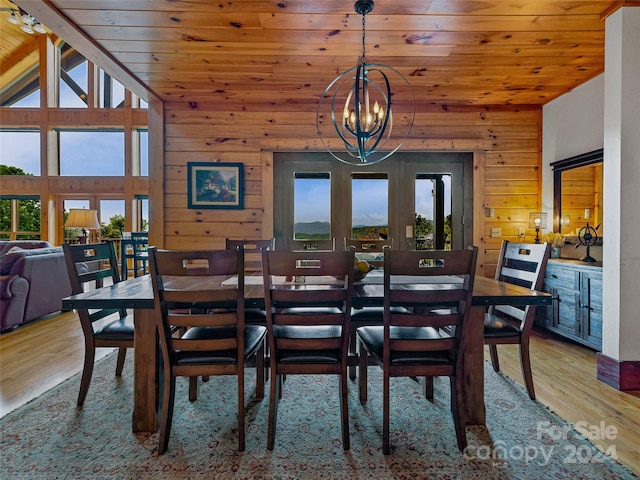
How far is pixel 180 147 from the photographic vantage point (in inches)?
156

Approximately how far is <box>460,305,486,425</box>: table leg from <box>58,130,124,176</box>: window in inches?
339

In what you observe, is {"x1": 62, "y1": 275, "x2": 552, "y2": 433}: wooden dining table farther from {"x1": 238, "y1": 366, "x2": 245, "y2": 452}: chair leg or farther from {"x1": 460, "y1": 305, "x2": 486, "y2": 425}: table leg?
{"x1": 238, "y1": 366, "x2": 245, "y2": 452}: chair leg

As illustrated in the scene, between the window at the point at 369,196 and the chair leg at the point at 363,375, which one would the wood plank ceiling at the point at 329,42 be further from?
the chair leg at the point at 363,375

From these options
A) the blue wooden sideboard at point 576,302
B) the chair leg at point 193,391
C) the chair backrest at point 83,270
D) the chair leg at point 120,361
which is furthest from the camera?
the blue wooden sideboard at point 576,302

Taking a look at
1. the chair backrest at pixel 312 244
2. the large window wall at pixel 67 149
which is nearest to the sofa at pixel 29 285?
the chair backrest at pixel 312 244

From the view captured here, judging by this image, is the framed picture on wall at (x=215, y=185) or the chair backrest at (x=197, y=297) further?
the framed picture on wall at (x=215, y=185)

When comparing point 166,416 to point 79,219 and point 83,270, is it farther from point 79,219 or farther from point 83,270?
point 79,219

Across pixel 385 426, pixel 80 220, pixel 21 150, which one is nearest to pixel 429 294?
pixel 385 426

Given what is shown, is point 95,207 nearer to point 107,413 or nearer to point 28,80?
point 28,80

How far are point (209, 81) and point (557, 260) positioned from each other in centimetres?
396

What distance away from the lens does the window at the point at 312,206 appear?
13.7 ft

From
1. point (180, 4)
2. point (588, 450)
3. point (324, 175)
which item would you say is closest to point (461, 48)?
point (324, 175)

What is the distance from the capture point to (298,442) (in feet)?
5.57

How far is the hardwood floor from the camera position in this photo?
1876mm
